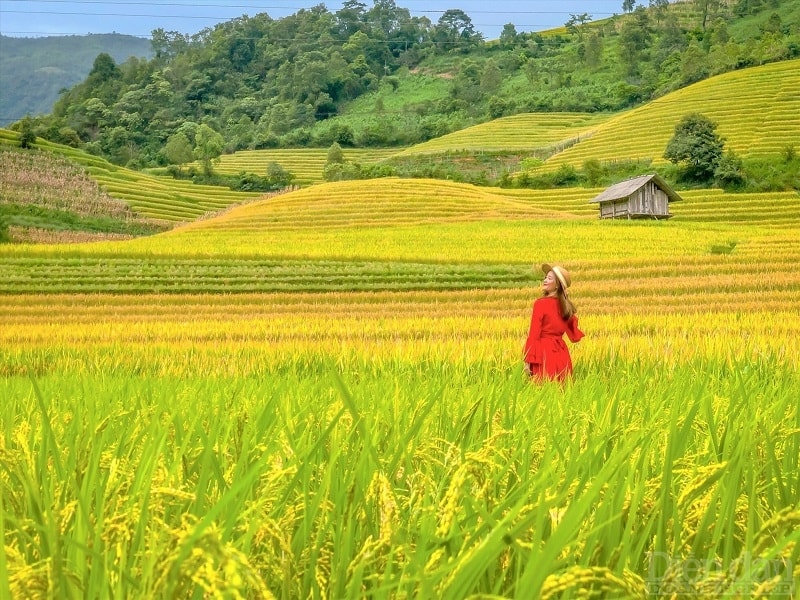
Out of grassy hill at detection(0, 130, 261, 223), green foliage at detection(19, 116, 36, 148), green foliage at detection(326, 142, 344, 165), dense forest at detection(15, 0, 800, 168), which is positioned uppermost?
dense forest at detection(15, 0, 800, 168)

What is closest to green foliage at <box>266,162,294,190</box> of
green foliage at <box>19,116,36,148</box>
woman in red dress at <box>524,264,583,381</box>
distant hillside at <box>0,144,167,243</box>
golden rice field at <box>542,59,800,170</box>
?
distant hillside at <box>0,144,167,243</box>

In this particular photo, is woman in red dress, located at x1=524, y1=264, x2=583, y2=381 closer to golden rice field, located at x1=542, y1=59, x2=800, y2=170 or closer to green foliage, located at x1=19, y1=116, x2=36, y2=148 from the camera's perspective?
golden rice field, located at x1=542, y1=59, x2=800, y2=170

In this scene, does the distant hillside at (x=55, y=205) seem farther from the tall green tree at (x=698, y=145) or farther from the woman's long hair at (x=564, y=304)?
the tall green tree at (x=698, y=145)

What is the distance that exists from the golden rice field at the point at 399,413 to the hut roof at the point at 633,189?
110 inches

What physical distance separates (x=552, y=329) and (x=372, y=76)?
361 feet

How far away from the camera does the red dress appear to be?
554 centimetres

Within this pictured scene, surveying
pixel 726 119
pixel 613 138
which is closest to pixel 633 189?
pixel 726 119

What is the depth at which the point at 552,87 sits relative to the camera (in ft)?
299

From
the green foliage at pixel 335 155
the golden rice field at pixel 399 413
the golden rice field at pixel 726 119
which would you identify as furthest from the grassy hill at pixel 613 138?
the golden rice field at pixel 399 413

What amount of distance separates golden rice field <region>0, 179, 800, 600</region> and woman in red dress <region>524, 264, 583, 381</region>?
0.24 m

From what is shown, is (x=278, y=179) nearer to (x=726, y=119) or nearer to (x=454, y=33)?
(x=726, y=119)

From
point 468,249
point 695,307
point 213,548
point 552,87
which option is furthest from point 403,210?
point 552,87

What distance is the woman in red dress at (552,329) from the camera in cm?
556

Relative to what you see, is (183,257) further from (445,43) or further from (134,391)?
(445,43)
